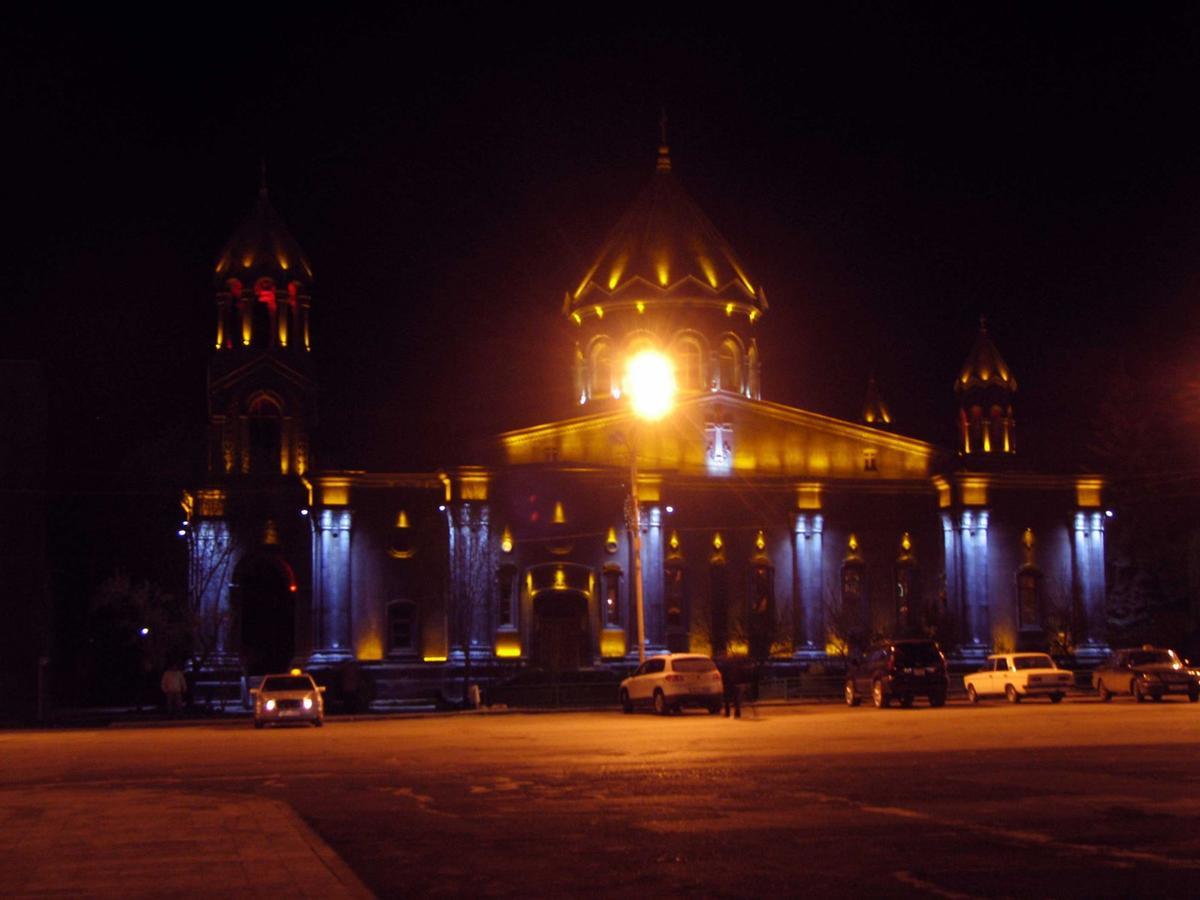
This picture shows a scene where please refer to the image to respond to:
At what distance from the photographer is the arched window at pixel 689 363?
76375 mm

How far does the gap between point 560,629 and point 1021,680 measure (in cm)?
3070

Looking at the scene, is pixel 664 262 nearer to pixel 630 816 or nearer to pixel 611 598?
pixel 611 598

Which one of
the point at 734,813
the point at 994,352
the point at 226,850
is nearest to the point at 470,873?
the point at 226,850

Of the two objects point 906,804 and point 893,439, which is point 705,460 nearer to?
point 893,439

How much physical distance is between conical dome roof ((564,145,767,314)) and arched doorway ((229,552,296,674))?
1750 centimetres

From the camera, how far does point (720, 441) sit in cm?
7506

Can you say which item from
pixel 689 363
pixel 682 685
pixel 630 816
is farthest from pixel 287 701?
pixel 689 363

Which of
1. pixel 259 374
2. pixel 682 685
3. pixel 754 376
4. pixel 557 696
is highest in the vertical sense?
pixel 754 376

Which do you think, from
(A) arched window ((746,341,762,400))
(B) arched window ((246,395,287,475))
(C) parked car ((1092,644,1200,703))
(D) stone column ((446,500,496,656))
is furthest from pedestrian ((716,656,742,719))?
(A) arched window ((746,341,762,400))

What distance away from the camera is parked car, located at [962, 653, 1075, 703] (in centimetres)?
4472

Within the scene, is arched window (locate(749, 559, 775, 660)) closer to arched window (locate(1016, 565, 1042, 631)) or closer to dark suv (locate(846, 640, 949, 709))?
arched window (locate(1016, 565, 1042, 631))

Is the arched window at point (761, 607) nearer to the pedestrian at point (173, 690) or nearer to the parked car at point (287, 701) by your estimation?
the pedestrian at point (173, 690)

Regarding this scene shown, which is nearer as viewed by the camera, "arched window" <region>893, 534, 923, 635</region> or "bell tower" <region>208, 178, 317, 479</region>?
"bell tower" <region>208, 178, 317, 479</region>

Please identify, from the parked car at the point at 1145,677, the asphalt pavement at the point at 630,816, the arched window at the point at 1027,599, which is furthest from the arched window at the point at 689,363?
the asphalt pavement at the point at 630,816
